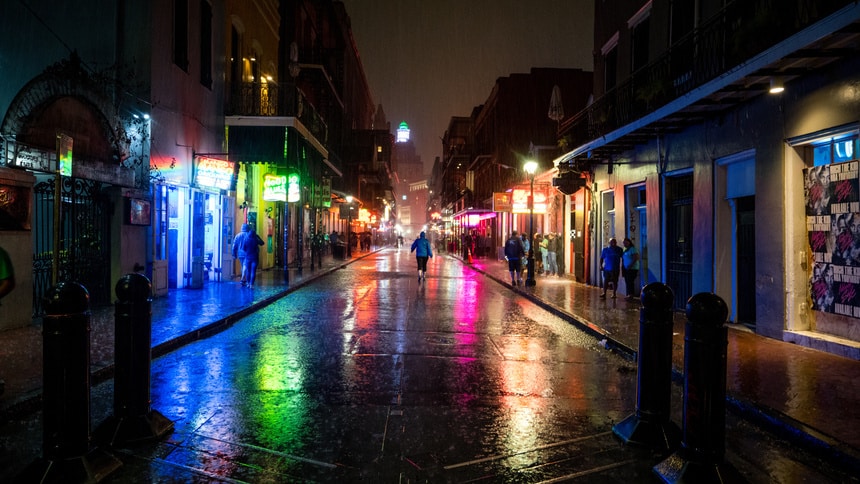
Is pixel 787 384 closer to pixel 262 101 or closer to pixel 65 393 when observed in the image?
pixel 65 393

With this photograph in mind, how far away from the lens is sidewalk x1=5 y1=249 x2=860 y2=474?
5.30 m

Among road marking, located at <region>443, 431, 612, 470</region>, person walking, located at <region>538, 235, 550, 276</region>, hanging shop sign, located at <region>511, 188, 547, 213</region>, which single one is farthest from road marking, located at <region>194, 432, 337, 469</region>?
person walking, located at <region>538, 235, 550, 276</region>

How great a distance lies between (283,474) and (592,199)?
1743cm

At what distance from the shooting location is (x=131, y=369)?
4.91 m

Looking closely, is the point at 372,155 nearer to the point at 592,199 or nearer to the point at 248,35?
the point at 248,35

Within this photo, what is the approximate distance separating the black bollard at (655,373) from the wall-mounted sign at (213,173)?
14.4 meters

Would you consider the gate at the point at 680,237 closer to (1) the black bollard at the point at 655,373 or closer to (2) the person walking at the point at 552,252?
(1) the black bollard at the point at 655,373

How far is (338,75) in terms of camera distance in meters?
41.2

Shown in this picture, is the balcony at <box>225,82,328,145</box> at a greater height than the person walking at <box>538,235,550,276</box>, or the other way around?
the balcony at <box>225,82,328,145</box>

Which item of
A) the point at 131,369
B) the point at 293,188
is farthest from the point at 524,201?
the point at 131,369

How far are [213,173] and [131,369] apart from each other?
42.3ft

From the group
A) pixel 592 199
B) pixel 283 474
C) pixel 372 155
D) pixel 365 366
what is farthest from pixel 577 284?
pixel 372 155

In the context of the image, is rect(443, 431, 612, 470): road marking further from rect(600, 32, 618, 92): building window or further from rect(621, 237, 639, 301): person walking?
rect(600, 32, 618, 92): building window

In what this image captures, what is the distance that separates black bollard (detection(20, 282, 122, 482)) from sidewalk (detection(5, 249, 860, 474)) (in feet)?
6.00
